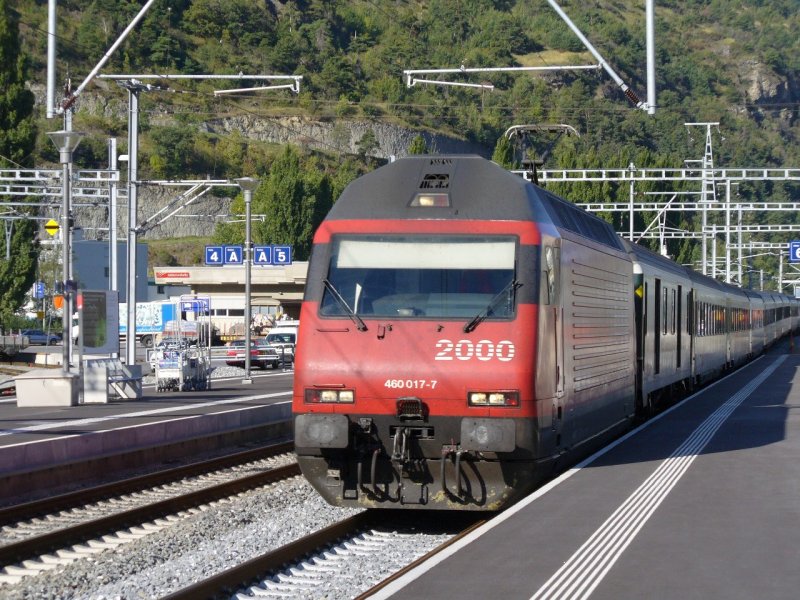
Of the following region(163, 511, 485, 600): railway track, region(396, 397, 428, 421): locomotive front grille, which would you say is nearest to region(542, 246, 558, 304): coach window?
region(396, 397, 428, 421): locomotive front grille

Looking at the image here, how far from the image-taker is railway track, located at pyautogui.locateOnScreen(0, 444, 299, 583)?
1249 cm

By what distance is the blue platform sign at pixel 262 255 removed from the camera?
6097cm

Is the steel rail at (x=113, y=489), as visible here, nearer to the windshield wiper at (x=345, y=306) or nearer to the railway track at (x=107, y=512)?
the railway track at (x=107, y=512)

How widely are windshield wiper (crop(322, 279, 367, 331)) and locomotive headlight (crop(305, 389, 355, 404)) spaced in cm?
Result: 66

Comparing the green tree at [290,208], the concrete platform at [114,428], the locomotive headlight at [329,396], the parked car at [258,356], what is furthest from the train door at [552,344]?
the green tree at [290,208]

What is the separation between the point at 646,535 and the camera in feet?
34.7

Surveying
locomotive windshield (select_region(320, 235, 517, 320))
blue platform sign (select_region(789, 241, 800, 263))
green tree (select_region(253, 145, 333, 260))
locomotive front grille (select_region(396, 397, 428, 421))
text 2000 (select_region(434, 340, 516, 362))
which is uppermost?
green tree (select_region(253, 145, 333, 260))

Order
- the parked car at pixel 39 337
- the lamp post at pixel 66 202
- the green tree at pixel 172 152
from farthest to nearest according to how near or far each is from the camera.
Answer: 1. the green tree at pixel 172 152
2. the parked car at pixel 39 337
3. the lamp post at pixel 66 202

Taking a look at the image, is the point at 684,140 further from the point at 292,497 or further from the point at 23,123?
the point at 292,497

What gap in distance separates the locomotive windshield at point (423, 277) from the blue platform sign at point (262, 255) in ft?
156

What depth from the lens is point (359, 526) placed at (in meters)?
13.5

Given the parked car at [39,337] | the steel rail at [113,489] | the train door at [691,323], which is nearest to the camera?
the steel rail at [113,489]

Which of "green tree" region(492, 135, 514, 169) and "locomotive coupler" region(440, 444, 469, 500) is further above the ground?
"green tree" region(492, 135, 514, 169)

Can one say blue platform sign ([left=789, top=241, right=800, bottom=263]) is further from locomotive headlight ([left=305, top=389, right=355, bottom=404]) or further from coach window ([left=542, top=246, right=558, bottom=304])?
locomotive headlight ([left=305, top=389, right=355, bottom=404])
